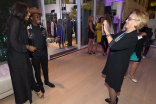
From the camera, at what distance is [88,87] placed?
2291mm

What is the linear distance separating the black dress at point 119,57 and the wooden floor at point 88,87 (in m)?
0.75

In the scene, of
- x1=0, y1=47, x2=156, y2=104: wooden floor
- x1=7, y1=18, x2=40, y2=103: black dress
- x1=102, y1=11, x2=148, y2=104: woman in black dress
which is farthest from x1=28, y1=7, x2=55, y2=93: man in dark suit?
x1=102, y1=11, x2=148, y2=104: woman in black dress

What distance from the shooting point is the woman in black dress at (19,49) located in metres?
1.27

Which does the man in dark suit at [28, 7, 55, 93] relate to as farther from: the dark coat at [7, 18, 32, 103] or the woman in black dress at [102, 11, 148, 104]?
the woman in black dress at [102, 11, 148, 104]

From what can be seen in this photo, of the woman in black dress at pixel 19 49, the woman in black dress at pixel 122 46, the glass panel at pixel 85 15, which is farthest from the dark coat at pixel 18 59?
the glass panel at pixel 85 15

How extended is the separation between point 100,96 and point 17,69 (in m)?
1.61

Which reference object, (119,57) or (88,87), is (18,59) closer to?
(119,57)

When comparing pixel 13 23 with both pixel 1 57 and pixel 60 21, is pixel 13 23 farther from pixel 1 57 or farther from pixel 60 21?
pixel 60 21

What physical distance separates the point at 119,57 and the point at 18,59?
1.39 meters

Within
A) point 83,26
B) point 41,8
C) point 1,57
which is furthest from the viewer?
point 83,26

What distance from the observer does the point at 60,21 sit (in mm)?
4844

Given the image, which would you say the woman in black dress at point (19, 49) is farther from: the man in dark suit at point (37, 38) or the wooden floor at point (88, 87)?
the wooden floor at point (88, 87)

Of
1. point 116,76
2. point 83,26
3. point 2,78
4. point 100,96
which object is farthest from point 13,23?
point 83,26

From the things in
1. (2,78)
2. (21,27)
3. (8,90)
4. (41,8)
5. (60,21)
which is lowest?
(8,90)
